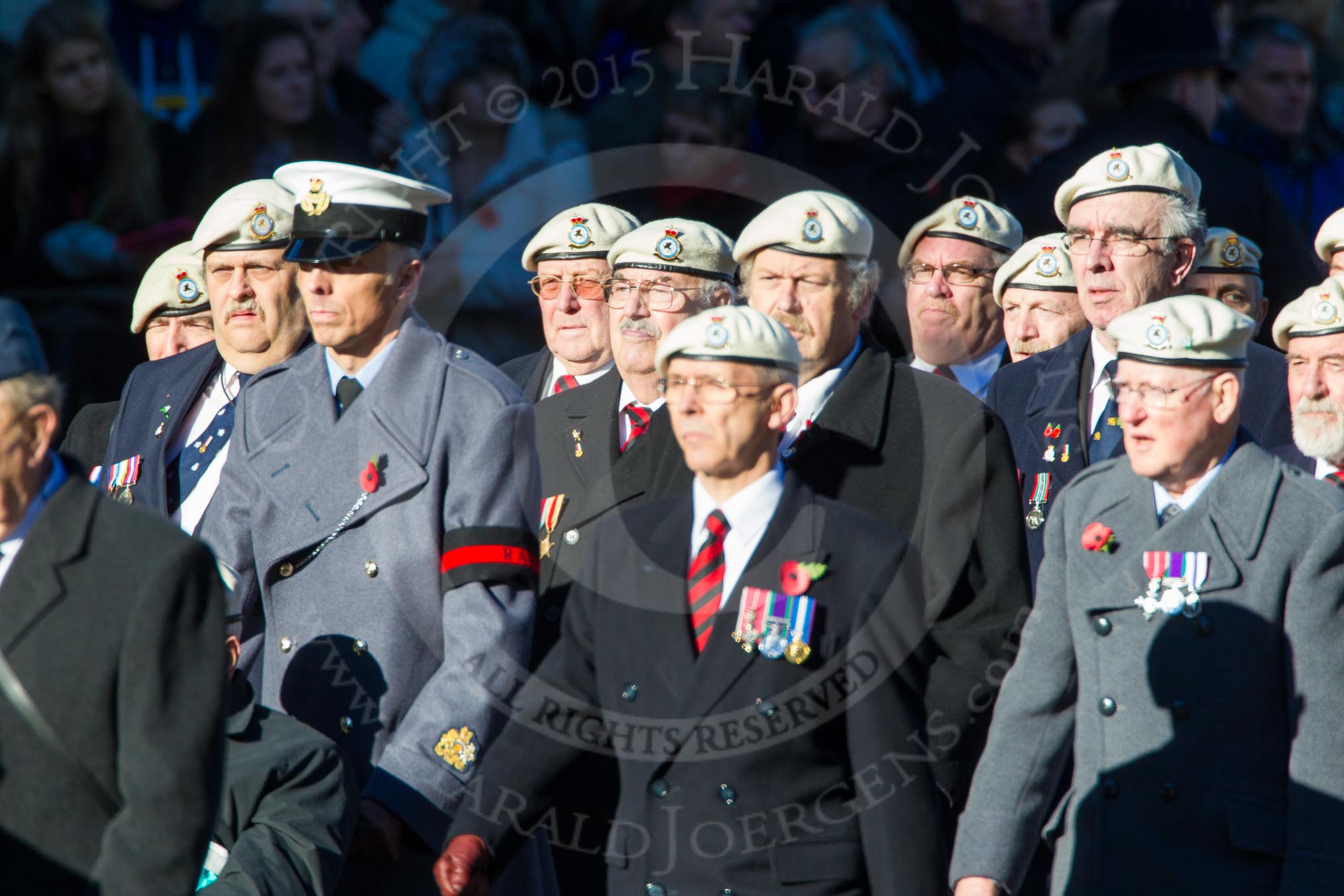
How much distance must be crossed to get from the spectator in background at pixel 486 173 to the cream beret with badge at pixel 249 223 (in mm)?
2538

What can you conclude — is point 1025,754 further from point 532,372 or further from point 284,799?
point 532,372

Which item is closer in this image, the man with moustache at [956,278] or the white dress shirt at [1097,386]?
the white dress shirt at [1097,386]

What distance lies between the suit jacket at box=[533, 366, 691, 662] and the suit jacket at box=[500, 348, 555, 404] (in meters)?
0.73

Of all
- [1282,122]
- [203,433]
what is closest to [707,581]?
[203,433]

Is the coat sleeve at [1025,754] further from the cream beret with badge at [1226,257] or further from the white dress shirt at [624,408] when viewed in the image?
the cream beret with badge at [1226,257]

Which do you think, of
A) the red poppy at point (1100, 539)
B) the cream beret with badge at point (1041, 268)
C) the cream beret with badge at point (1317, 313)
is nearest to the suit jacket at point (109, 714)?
the red poppy at point (1100, 539)

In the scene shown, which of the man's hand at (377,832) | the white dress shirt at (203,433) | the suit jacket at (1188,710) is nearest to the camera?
the suit jacket at (1188,710)

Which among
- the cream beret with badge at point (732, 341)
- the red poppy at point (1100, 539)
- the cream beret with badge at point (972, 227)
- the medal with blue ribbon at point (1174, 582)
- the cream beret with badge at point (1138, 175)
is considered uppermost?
the cream beret with badge at point (1138, 175)

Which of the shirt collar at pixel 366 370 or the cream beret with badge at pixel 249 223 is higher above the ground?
the cream beret with badge at pixel 249 223

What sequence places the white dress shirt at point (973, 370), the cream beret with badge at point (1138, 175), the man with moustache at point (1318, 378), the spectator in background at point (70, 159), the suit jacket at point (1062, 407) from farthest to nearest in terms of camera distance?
the spectator in background at point (70, 159) → the white dress shirt at point (973, 370) → the cream beret with badge at point (1138, 175) → the suit jacket at point (1062, 407) → the man with moustache at point (1318, 378)

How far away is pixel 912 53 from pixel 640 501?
465cm

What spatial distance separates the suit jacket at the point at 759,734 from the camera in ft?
12.8

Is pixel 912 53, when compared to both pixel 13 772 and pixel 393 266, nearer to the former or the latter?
pixel 393 266

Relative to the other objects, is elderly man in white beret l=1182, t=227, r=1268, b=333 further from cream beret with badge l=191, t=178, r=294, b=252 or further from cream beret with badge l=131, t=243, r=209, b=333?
Result: cream beret with badge l=131, t=243, r=209, b=333
